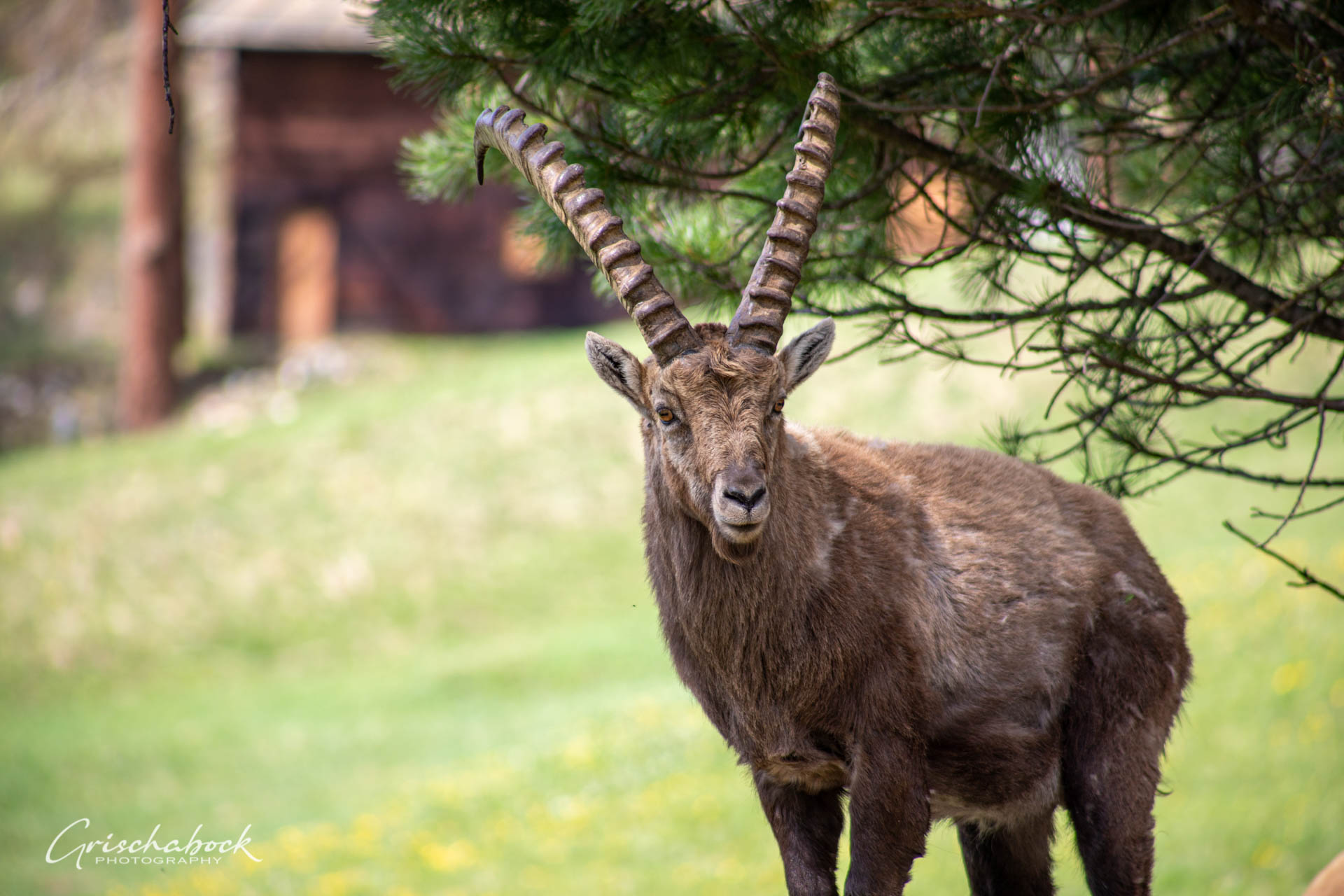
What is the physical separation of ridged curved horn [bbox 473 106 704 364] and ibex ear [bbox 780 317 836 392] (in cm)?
43

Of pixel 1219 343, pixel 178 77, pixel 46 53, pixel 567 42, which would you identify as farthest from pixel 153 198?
pixel 1219 343

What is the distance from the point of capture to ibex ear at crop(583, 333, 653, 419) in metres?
4.50

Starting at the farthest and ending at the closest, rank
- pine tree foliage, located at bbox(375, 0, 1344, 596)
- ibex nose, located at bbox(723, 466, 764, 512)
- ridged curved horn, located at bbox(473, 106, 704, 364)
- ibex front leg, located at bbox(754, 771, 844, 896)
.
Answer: pine tree foliage, located at bbox(375, 0, 1344, 596) < ibex front leg, located at bbox(754, 771, 844, 896) < ridged curved horn, located at bbox(473, 106, 704, 364) < ibex nose, located at bbox(723, 466, 764, 512)

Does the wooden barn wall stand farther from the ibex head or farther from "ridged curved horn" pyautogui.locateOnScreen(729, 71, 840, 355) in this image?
"ridged curved horn" pyautogui.locateOnScreen(729, 71, 840, 355)

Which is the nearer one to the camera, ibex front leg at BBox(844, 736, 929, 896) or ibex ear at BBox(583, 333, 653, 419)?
ibex front leg at BBox(844, 736, 929, 896)

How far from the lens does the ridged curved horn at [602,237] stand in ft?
14.0

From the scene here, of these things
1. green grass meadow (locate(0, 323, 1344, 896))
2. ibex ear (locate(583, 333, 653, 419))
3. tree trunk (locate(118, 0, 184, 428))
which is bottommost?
green grass meadow (locate(0, 323, 1344, 896))

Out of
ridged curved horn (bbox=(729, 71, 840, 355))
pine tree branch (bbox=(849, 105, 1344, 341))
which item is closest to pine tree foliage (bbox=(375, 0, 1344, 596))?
pine tree branch (bbox=(849, 105, 1344, 341))

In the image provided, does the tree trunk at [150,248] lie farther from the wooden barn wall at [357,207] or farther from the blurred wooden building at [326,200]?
the wooden barn wall at [357,207]

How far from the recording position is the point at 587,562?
18.3 m

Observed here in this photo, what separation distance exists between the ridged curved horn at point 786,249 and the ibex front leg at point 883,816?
151cm

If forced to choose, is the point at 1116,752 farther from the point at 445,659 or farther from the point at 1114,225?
the point at 445,659

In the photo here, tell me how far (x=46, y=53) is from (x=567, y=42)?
31262 mm

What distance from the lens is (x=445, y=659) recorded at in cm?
1639
